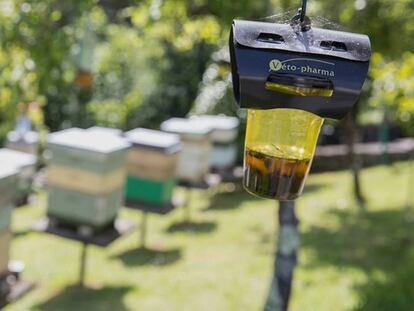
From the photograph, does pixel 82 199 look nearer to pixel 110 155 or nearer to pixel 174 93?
pixel 110 155

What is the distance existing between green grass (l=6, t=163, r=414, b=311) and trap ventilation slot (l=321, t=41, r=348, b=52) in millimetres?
3651

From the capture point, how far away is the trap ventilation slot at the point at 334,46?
137 centimetres

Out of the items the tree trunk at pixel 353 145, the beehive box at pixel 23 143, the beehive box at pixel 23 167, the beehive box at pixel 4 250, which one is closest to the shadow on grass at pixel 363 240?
the tree trunk at pixel 353 145

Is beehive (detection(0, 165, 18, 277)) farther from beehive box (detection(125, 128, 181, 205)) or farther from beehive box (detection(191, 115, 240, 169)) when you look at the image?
beehive box (detection(191, 115, 240, 169))

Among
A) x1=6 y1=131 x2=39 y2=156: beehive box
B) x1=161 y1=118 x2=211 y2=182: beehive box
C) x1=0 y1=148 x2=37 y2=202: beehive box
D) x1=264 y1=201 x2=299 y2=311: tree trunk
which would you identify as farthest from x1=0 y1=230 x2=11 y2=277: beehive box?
x1=6 y1=131 x2=39 y2=156: beehive box

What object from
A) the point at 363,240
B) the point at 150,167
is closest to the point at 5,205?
the point at 150,167

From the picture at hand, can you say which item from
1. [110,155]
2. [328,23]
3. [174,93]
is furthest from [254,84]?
[174,93]

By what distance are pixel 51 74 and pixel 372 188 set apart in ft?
26.5

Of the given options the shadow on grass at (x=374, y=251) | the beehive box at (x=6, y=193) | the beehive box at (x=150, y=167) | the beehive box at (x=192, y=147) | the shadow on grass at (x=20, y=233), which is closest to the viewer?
the beehive box at (x=6, y=193)

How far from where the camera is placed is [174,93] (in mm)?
11477

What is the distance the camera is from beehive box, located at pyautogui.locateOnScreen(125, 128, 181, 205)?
5.45 metres

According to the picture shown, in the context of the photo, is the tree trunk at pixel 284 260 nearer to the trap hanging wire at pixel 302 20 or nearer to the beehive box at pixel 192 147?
the trap hanging wire at pixel 302 20

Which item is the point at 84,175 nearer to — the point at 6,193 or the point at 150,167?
the point at 6,193

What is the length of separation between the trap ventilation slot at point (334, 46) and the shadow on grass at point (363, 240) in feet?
16.6
